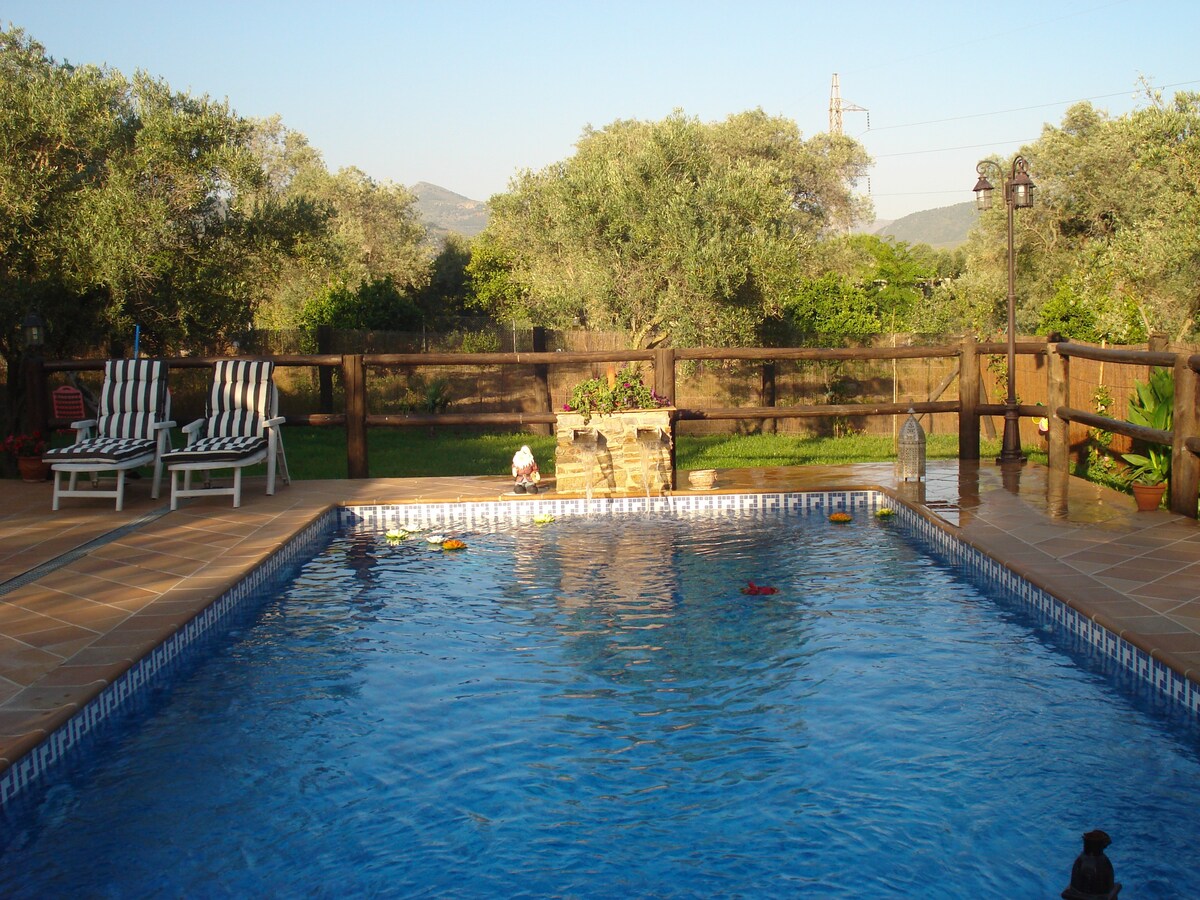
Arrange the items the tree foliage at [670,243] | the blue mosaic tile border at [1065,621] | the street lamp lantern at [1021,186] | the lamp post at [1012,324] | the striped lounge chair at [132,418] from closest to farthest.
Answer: the blue mosaic tile border at [1065,621] → the striped lounge chair at [132,418] → the lamp post at [1012,324] → the street lamp lantern at [1021,186] → the tree foliage at [670,243]

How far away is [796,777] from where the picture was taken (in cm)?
406

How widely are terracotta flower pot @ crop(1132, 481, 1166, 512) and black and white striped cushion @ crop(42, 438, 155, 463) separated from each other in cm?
765

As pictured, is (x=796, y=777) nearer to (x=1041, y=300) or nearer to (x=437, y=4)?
(x=437, y=4)

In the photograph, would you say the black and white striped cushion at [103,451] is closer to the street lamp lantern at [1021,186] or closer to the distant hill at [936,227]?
the street lamp lantern at [1021,186]

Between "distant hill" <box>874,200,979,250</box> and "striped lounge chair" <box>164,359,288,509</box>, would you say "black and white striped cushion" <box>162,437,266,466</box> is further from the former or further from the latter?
"distant hill" <box>874,200,979,250</box>

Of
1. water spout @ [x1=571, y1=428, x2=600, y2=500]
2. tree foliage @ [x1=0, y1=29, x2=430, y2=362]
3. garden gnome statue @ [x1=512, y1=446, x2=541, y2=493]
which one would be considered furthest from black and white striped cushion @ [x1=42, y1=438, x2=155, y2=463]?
tree foliage @ [x1=0, y1=29, x2=430, y2=362]

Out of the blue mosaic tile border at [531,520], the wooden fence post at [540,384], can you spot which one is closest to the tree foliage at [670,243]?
the wooden fence post at [540,384]

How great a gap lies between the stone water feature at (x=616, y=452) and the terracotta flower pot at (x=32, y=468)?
15.7 ft

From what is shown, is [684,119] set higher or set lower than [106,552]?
higher

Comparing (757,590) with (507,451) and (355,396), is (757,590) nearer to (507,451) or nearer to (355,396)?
(355,396)

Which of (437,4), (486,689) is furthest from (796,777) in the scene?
(437,4)

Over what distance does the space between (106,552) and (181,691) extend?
2540mm

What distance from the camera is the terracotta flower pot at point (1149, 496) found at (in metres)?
7.94

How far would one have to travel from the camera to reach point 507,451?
1398 cm
